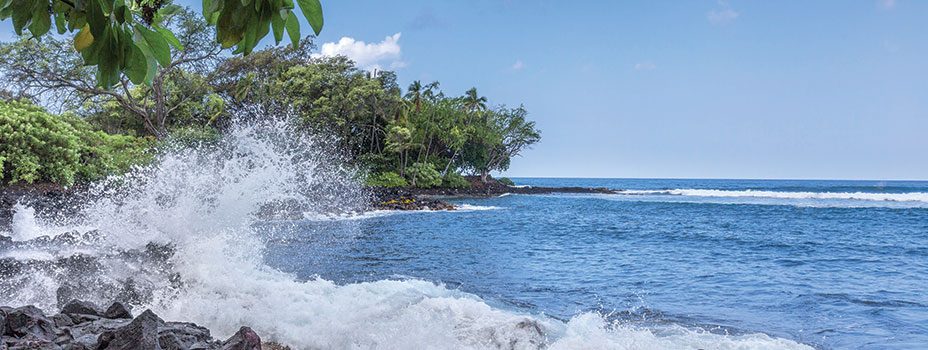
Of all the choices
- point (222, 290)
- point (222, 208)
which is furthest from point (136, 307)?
point (222, 208)

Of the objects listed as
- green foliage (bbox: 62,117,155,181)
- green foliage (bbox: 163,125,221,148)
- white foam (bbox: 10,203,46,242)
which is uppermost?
green foliage (bbox: 163,125,221,148)

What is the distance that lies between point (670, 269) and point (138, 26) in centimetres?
1076

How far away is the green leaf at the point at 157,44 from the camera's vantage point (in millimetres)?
1520

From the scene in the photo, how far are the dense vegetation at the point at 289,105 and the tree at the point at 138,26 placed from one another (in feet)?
61.0

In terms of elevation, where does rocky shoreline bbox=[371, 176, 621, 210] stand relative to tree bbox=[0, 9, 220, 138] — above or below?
below

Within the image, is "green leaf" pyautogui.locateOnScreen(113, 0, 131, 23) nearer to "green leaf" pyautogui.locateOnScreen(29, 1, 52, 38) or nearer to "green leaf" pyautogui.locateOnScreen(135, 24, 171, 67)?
"green leaf" pyautogui.locateOnScreen(135, 24, 171, 67)

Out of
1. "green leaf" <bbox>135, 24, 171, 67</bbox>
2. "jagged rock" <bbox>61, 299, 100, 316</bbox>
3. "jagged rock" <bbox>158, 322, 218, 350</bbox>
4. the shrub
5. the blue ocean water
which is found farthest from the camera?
the shrub

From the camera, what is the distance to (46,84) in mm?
25188

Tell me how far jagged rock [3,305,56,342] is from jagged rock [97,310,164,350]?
666 millimetres

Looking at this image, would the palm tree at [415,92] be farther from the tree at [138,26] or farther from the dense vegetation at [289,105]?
the tree at [138,26]

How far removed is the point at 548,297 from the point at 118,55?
7.16m

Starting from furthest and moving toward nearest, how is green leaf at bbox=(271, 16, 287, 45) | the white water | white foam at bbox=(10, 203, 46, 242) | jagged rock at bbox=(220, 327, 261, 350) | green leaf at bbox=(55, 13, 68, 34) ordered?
white foam at bbox=(10, 203, 46, 242) → the white water → jagged rock at bbox=(220, 327, 261, 350) → green leaf at bbox=(55, 13, 68, 34) → green leaf at bbox=(271, 16, 287, 45)

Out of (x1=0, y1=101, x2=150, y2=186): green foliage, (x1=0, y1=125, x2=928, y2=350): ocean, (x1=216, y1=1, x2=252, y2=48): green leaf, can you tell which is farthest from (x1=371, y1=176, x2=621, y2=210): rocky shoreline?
(x1=216, y1=1, x2=252, y2=48): green leaf

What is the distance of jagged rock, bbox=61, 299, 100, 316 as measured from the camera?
4.61 m
